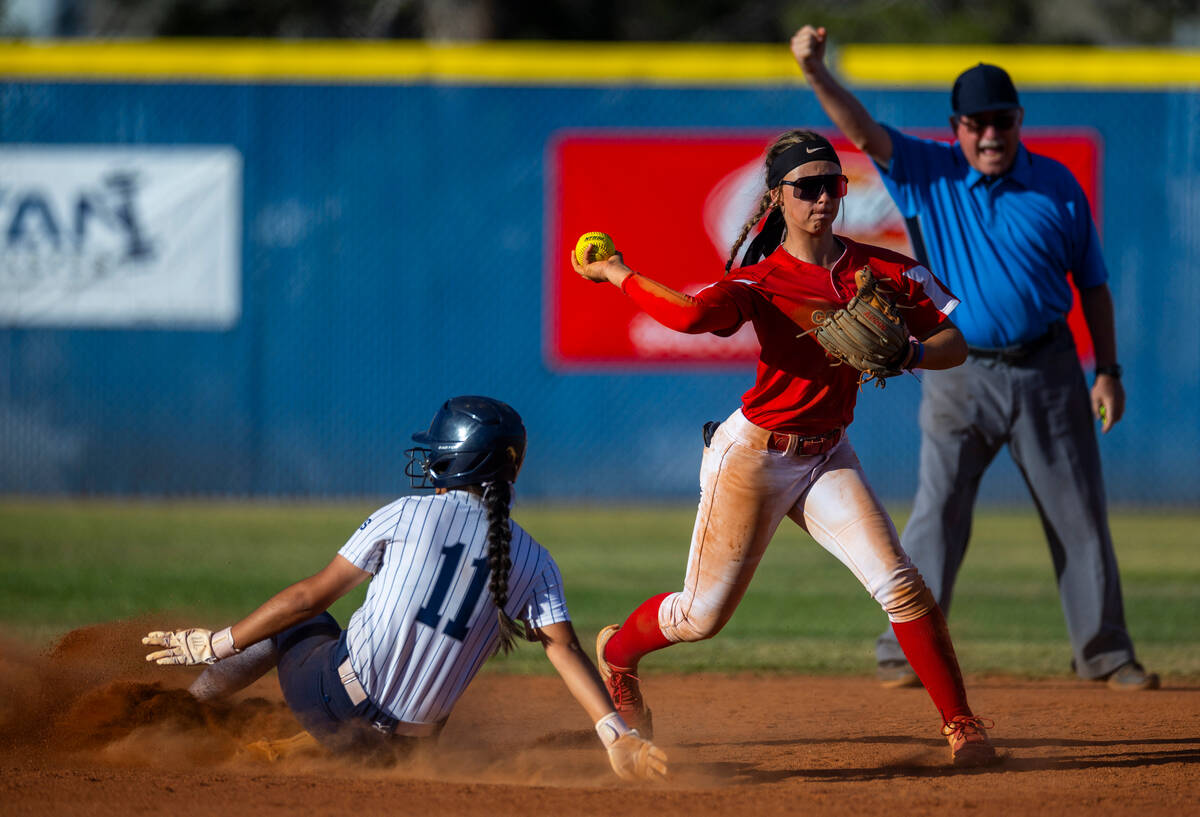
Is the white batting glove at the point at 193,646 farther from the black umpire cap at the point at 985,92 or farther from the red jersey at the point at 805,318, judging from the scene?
the black umpire cap at the point at 985,92

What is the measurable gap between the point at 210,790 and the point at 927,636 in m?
2.08

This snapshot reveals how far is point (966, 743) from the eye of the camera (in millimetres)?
4180

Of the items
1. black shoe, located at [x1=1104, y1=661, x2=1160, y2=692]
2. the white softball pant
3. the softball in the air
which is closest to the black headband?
the softball in the air

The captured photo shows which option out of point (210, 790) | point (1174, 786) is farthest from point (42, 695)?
point (1174, 786)

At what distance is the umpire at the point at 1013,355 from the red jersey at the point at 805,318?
4.46ft

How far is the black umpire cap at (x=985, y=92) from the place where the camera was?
17.7 ft

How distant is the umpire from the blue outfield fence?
6263 millimetres

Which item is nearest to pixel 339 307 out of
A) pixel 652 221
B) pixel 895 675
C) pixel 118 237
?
pixel 118 237

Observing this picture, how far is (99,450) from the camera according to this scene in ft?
39.6

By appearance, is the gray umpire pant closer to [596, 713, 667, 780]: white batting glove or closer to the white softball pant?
the white softball pant

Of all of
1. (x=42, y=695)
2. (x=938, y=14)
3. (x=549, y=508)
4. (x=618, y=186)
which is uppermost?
(x=938, y=14)

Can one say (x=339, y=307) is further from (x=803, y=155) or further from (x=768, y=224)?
(x=803, y=155)

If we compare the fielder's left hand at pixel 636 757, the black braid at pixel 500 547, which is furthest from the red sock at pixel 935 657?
the black braid at pixel 500 547

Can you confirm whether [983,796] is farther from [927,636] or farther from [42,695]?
[42,695]
